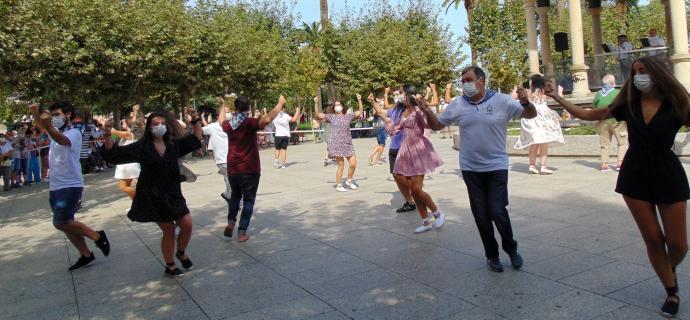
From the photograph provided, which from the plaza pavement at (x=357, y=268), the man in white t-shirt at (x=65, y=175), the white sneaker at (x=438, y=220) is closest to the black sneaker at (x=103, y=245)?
the plaza pavement at (x=357, y=268)

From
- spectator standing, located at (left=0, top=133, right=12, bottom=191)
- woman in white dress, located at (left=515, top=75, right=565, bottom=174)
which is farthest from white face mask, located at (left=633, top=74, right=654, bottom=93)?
spectator standing, located at (left=0, top=133, right=12, bottom=191)

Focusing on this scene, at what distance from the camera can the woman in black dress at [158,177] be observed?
5.45 m

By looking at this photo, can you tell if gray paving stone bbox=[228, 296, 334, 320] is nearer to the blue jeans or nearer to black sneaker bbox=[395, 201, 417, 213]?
black sneaker bbox=[395, 201, 417, 213]

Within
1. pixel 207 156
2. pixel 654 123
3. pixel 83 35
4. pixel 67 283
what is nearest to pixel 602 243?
pixel 654 123

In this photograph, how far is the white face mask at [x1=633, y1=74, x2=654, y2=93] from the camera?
3.82 m

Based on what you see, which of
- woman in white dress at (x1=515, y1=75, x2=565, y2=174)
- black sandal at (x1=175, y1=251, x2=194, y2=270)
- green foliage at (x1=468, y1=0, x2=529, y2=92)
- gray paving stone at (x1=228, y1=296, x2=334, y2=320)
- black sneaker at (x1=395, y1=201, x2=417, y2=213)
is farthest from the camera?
green foliage at (x1=468, y1=0, x2=529, y2=92)

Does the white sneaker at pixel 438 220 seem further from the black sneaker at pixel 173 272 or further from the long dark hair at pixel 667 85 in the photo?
the long dark hair at pixel 667 85

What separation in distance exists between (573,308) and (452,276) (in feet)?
3.79

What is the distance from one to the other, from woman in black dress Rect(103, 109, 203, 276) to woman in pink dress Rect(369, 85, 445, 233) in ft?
8.67

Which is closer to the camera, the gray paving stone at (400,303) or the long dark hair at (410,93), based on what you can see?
the gray paving stone at (400,303)

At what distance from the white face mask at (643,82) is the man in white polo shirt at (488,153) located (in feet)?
3.74

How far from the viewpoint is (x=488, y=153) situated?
16.3ft

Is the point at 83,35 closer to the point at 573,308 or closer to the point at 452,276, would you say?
the point at 452,276

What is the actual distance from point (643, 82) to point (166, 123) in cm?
407
